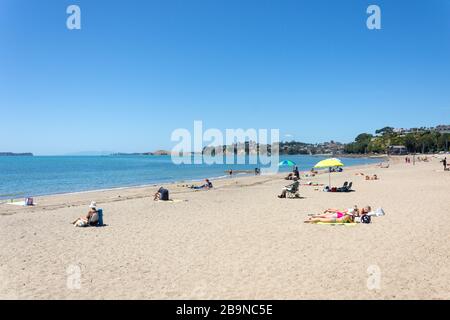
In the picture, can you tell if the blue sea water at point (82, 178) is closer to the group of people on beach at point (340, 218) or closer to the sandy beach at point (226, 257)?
the sandy beach at point (226, 257)

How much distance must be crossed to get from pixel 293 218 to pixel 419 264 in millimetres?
6094

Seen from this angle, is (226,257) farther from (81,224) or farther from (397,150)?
(397,150)

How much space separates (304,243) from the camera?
→ 32.1ft

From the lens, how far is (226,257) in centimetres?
855

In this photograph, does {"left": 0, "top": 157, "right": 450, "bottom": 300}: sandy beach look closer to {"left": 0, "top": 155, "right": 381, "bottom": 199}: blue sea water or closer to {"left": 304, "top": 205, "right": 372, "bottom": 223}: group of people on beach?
{"left": 304, "top": 205, "right": 372, "bottom": 223}: group of people on beach

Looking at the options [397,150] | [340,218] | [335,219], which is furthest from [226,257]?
[397,150]

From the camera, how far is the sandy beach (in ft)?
21.2

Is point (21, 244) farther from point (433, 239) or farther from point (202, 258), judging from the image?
point (433, 239)

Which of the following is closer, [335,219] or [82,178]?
[335,219]

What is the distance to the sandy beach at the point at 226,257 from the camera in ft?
21.2

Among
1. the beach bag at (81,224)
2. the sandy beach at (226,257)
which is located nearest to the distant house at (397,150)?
the sandy beach at (226,257)

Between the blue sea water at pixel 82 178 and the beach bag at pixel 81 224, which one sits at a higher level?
the beach bag at pixel 81 224

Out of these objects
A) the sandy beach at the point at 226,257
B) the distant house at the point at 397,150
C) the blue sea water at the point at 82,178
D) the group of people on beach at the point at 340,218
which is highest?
the distant house at the point at 397,150

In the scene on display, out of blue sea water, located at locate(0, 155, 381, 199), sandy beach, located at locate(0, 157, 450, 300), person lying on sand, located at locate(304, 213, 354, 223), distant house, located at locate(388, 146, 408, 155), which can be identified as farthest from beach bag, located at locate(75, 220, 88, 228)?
distant house, located at locate(388, 146, 408, 155)
